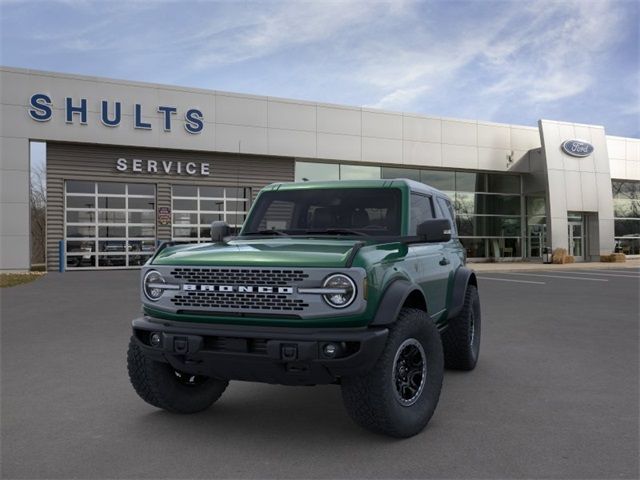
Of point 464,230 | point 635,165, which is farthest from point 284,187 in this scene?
point 635,165

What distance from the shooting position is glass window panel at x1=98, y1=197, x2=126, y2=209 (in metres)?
21.8

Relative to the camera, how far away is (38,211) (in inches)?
1089

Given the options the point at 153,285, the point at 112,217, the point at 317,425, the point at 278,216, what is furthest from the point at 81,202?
the point at 317,425

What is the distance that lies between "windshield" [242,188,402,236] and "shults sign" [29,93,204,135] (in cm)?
1780

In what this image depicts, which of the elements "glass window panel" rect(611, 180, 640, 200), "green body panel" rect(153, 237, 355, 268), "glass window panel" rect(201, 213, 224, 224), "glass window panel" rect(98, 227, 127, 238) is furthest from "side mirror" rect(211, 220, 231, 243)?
"glass window panel" rect(611, 180, 640, 200)

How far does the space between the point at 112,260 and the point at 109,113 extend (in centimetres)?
554

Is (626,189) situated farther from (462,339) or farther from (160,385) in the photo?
(160,385)

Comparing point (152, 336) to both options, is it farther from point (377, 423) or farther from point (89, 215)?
point (89, 215)

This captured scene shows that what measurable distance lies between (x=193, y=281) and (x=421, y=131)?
24175 millimetres

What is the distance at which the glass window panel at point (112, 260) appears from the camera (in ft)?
72.0

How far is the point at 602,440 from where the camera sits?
149 inches

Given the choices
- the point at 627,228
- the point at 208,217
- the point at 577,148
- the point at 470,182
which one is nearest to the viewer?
the point at 208,217

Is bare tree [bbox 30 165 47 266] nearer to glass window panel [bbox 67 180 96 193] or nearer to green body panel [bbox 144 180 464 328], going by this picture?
glass window panel [bbox 67 180 96 193]

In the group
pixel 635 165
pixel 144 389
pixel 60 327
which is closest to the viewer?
pixel 144 389
